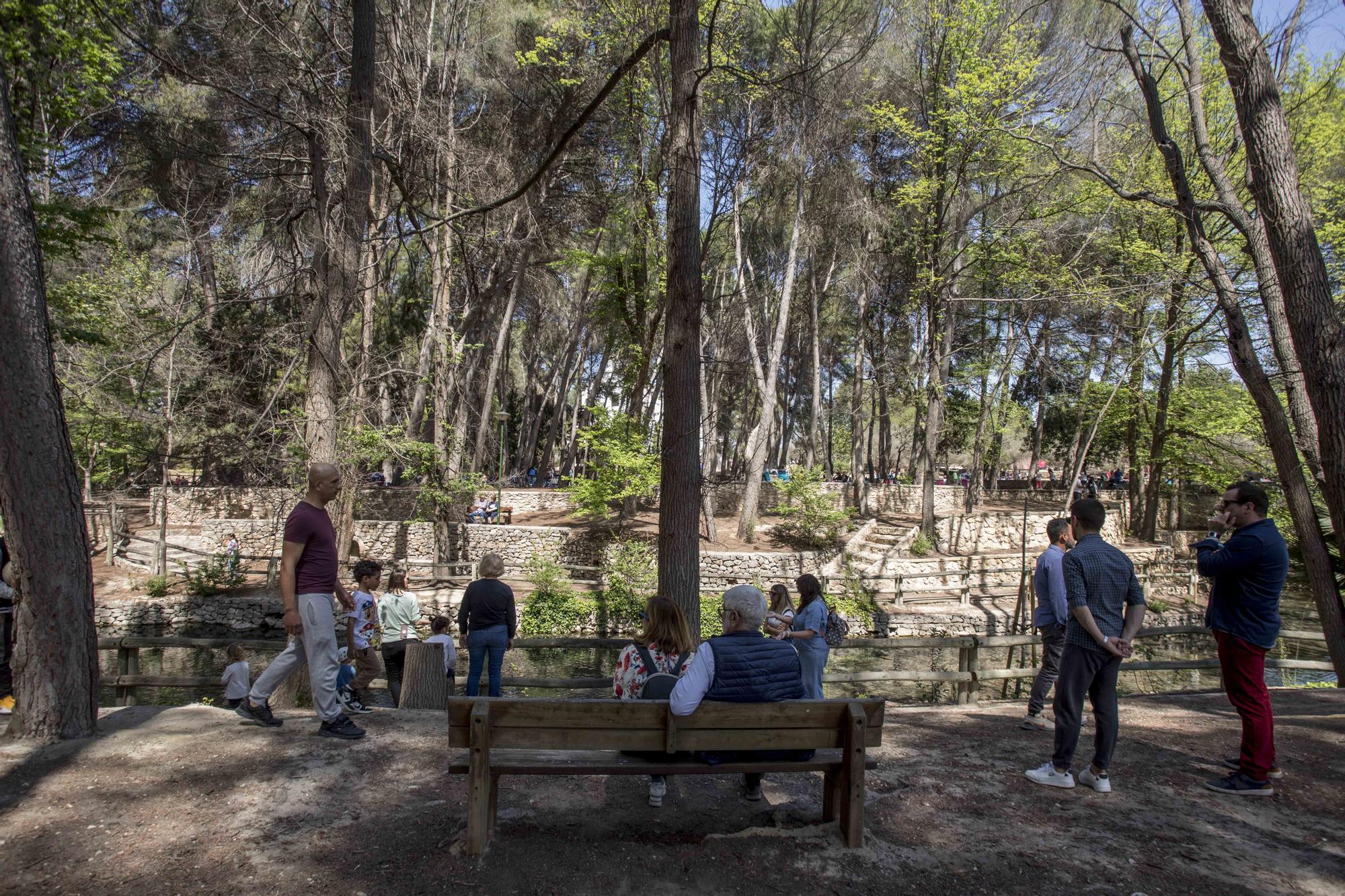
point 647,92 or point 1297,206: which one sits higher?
point 647,92

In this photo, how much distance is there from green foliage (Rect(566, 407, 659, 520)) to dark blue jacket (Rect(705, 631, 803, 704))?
50.7 feet

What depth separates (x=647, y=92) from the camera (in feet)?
57.8

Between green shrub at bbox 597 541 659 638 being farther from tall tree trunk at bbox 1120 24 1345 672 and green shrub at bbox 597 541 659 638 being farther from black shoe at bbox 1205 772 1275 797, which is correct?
black shoe at bbox 1205 772 1275 797

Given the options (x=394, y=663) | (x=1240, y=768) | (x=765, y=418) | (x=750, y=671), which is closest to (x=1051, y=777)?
(x=1240, y=768)

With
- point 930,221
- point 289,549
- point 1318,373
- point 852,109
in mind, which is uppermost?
point 852,109

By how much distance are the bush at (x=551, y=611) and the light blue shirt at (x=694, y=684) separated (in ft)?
45.2

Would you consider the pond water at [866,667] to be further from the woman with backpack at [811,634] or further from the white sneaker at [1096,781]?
the white sneaker at [1096,781]

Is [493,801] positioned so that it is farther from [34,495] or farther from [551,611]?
[551,611]

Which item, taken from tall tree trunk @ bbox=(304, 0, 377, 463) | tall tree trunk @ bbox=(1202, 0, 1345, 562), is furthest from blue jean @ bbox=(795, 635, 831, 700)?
tall tree trunk @ bbox=(304, 0, 377, 463)

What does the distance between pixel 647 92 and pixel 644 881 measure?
57.7 feet

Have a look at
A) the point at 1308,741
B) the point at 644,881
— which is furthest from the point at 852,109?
the point at 644,881

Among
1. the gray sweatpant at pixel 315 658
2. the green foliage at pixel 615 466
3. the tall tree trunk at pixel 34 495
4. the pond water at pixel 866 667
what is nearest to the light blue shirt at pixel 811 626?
the pond water at pixel 866 667

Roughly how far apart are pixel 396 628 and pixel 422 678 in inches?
40.4

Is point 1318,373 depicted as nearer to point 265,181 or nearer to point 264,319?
point 265,181
